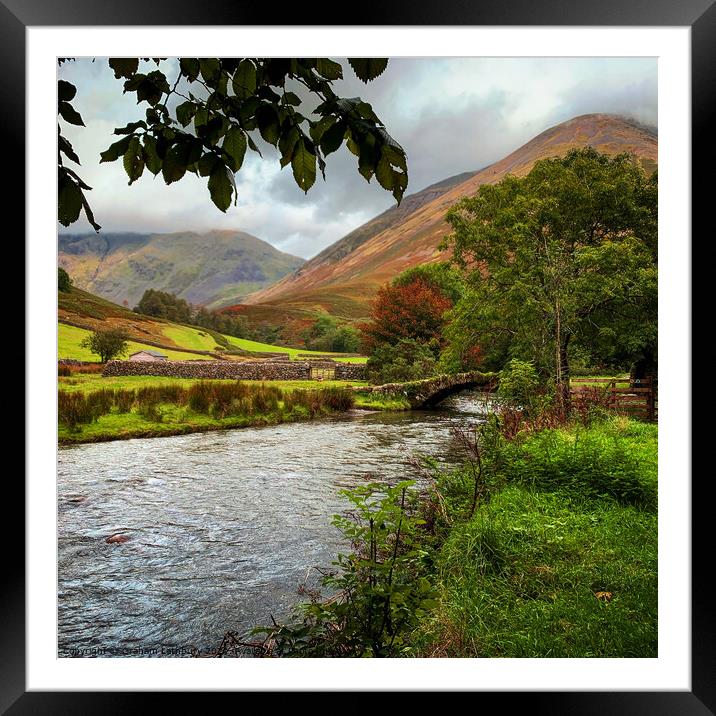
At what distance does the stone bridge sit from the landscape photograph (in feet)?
0.22

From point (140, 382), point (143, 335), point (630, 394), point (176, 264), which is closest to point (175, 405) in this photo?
point (140, 382)

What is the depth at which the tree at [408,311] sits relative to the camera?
7105 mm

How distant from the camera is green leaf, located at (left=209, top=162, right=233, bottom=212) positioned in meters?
0.86

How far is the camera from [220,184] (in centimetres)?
86

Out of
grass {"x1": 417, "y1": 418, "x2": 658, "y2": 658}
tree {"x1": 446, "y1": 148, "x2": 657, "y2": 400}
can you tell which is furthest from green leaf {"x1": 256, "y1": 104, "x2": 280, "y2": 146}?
tree {"x1": 446, "y1": 148, "x2": 657, "y2": 400}

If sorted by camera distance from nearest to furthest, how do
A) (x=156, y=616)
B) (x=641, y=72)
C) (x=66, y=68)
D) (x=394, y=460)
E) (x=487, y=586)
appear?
(x=487, y=586) < (x=156, y=616) < (x=66, y=68) < (x=641, y=72) < (x=394, y=460)

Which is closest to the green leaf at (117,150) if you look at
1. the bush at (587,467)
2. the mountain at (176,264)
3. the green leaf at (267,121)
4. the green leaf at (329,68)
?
the green leaf at (267,121)

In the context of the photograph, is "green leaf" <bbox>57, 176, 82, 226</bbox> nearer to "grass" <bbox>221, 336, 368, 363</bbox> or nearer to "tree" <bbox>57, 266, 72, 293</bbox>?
"tree" <bbox>57, 266, 72, 293</bbox>
